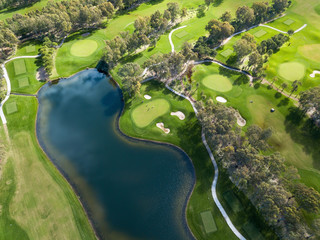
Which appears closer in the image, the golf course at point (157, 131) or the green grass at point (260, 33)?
the golf course at point (157, 131)

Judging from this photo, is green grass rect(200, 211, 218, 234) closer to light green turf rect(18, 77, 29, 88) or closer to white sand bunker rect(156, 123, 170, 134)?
white sand bunker rect(156, 123, 170, 134)

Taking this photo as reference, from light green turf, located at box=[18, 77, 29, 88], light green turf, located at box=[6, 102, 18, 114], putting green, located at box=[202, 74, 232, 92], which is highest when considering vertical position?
light green turf, located at box=[18, 77, 29, 88]

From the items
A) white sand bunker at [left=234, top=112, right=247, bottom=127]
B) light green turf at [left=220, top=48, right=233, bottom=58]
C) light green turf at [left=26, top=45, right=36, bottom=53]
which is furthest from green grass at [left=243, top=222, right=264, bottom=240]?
light green turf at [left=26, top=45, right=36, bottom=53]

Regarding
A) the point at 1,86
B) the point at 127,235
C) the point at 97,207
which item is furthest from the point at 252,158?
the point at 1,86

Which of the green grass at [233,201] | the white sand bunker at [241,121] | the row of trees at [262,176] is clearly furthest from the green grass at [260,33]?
the green grass at [233,201]

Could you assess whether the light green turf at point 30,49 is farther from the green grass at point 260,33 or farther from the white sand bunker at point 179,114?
the green grass at point 260,33
